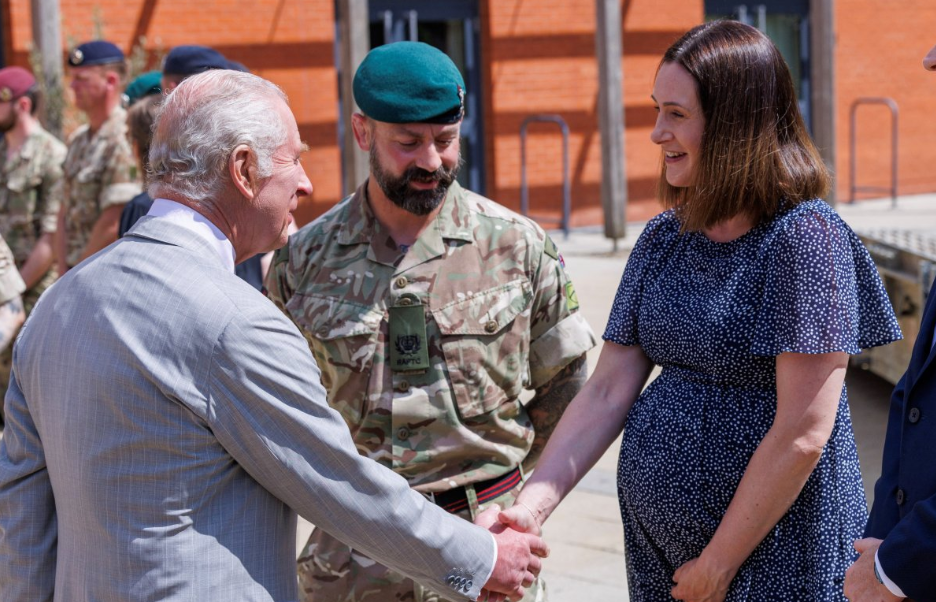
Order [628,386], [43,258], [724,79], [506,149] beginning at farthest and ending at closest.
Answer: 1. [506,149]
2. [43,258]
3. [628,386]
4. [724,79]

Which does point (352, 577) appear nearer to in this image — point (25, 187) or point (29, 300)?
point (29, 300)

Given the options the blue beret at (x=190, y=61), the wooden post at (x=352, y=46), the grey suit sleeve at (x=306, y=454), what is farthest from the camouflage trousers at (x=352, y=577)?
the wooden post at (x=352, y=46)

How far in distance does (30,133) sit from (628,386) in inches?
207

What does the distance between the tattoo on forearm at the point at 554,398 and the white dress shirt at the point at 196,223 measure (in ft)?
3.94

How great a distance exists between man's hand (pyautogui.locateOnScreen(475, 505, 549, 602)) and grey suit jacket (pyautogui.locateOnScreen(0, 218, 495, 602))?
1.16 ft

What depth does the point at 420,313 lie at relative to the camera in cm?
271

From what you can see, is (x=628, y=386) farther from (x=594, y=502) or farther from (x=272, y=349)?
(x=594, y=502)

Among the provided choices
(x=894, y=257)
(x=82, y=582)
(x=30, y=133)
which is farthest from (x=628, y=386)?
(x=30, y=133)

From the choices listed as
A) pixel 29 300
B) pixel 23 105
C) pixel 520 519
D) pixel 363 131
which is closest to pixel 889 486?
pixel 520 519

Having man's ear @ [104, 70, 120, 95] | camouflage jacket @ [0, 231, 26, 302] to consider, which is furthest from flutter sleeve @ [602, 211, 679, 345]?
man's ear @ [104, 70, 120, 95]

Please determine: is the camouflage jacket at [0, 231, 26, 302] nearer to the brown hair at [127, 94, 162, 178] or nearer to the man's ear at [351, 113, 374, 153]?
the brown hair at [127, 94, 162, 178]

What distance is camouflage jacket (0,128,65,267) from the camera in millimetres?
6633

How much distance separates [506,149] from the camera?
1237 cm

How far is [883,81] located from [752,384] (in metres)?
13.5
